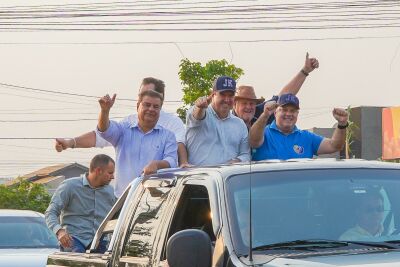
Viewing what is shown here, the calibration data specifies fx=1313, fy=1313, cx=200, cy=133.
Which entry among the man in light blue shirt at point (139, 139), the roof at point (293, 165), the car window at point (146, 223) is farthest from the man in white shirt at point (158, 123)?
the roof at point (293, 165)

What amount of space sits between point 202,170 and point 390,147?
55029 mm

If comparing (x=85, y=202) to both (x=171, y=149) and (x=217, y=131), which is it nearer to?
(x=171, y=149)

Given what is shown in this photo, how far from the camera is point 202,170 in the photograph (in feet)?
24.2

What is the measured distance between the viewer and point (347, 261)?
5930mm

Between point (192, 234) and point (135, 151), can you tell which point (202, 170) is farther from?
point (135, 151)

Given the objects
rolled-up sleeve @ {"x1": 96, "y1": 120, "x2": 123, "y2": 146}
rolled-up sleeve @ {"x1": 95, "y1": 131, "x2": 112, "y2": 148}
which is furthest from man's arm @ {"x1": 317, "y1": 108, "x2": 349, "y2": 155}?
rolled-up sleeve @ {"x1": 95, "y1": 131, "x2": 112, "y2": 148}

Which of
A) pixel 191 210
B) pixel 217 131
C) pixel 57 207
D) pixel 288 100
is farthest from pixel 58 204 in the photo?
pixel 191 210

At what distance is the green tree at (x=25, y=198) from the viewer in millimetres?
51344

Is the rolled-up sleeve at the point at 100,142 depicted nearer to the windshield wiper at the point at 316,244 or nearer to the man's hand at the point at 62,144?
the man's hand at the point at 62,144

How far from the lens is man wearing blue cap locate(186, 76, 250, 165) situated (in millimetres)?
10328

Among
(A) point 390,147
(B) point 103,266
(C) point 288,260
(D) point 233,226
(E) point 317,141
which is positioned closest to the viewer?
(C) point 288,260

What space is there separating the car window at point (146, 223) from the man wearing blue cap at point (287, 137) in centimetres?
210

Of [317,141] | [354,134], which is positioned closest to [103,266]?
[317,141]

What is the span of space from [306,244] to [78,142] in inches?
186
